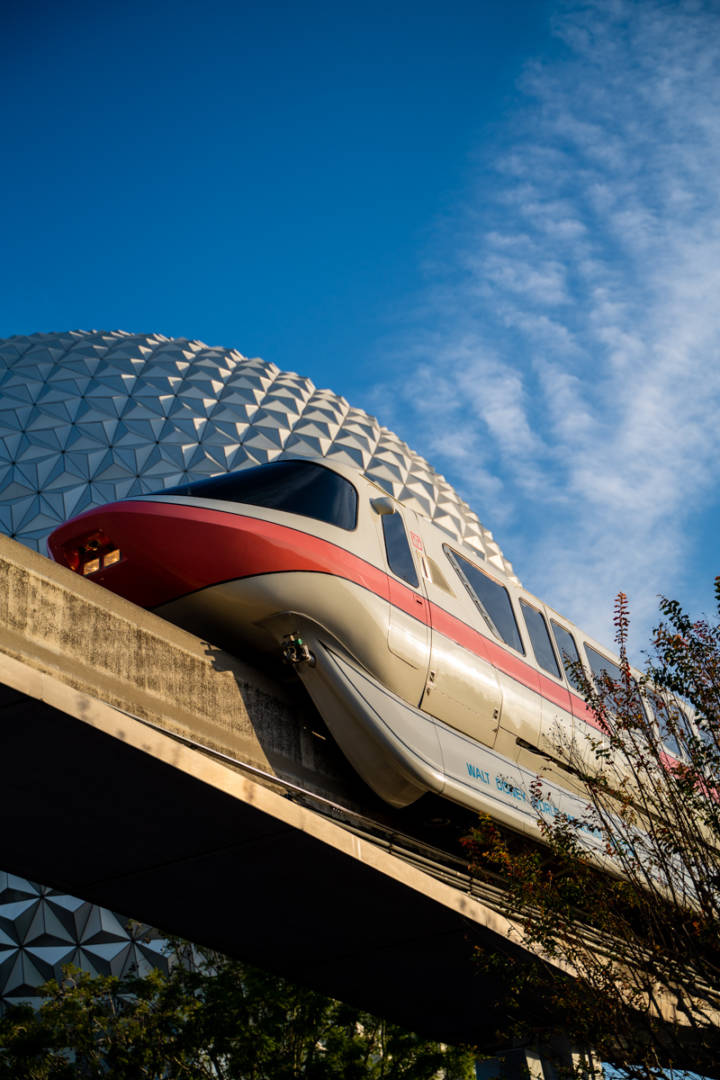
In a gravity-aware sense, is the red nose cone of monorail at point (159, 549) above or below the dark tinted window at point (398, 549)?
below

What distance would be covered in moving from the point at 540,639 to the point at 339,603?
556 cm

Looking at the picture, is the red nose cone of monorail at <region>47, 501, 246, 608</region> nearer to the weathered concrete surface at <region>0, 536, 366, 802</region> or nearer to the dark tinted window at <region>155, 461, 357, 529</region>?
the dark tinted window at <region>155, 461, 357, 529</region>

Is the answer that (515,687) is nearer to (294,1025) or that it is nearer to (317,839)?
(317,839)

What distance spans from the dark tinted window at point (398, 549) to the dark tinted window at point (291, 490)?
596 millimetres

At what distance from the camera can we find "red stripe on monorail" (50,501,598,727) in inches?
396

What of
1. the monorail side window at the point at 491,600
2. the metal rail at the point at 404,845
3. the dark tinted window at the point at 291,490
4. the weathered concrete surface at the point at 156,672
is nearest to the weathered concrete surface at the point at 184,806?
the weathered concrete surface at the point at 156,672

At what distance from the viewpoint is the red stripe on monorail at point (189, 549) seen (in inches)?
396

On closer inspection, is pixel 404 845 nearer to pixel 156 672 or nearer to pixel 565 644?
pixel 156 672

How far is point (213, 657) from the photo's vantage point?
32.1 ft

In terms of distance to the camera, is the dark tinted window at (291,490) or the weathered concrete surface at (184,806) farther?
the dark tinted window at (291,490)

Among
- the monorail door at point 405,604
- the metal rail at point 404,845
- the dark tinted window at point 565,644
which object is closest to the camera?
the metal rail at point 404,845

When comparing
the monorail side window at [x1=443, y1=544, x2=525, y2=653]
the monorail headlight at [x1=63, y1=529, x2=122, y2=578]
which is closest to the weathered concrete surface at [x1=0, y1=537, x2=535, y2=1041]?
the monorail headlight at [x1=63, y1=529, x2=122, y2=578]

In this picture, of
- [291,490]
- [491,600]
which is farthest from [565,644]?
[291,490]

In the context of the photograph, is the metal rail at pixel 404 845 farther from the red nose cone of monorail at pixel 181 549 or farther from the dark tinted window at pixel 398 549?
the dark tinted window at pixel 398 549
